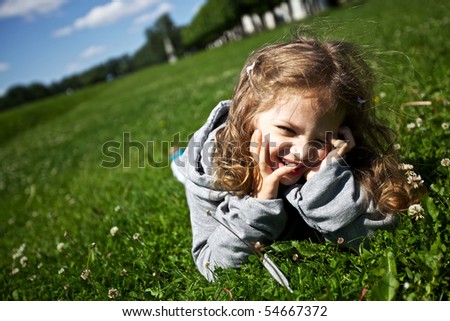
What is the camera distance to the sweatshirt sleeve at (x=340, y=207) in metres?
2.08

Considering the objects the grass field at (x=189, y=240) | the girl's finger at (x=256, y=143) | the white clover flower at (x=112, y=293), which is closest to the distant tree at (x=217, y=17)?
the grass field at (x=189, y=240)

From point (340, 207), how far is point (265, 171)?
43 cm

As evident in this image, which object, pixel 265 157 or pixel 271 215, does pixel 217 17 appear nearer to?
pixel 265 157

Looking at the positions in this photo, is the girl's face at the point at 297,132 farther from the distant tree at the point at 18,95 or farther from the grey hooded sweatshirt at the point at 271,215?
the distant tree at the point at 18,95

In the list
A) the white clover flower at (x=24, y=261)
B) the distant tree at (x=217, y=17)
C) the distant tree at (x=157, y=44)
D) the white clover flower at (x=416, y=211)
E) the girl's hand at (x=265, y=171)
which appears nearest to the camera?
the white clover flower at (x=416, y=211)

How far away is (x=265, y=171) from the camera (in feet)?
7.38

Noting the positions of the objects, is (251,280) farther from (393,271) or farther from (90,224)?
(90,224)

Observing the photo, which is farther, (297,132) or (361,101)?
(361,101)

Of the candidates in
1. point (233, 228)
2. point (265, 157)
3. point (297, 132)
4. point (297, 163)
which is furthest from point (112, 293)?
point (297, 132)

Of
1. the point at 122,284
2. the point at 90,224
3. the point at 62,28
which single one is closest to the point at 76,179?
the point at 90,224

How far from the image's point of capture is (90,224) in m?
4.12

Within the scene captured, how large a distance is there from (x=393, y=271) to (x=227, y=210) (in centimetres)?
95

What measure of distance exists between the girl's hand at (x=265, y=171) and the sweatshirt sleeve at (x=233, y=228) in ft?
0.20

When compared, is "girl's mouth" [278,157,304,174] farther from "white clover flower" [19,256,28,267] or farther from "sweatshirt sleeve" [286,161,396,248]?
"white clover flower" [19,256,28,267]
